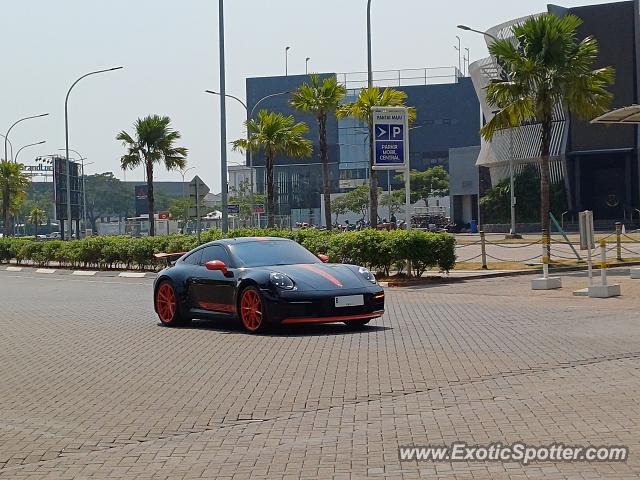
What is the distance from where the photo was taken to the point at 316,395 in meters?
10.1

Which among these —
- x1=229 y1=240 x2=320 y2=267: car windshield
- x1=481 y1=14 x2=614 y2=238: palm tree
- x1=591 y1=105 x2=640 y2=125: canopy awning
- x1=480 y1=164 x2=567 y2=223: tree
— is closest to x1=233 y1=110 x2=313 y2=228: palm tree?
x1=481 y1=14 x2=614 y2=238: palm tree

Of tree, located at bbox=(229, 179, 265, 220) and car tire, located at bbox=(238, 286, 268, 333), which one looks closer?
car tire, located at bbox=(238, 286, 268, 333)

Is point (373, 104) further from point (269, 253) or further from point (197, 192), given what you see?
point (269, 253)

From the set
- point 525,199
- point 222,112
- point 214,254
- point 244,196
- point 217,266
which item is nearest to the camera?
point 217,266

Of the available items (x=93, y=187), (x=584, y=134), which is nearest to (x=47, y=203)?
(x=93, y=187)

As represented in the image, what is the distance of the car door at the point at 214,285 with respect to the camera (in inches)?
638

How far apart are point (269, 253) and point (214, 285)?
94cm

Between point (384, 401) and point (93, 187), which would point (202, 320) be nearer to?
point (384, 401)

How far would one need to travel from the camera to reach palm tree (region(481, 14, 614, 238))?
34.2 m

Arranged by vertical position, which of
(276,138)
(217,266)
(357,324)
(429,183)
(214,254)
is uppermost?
(276,138)

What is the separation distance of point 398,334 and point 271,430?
6.77 metres

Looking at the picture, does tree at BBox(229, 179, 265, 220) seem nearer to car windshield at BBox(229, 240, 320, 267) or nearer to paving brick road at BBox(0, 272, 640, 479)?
car windshield at BBox(229, 240, 320, 267)

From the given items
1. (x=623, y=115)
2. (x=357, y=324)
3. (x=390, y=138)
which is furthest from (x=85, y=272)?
(x=357, y=324)

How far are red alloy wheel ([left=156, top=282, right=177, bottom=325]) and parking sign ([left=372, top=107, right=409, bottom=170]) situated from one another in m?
12.6
